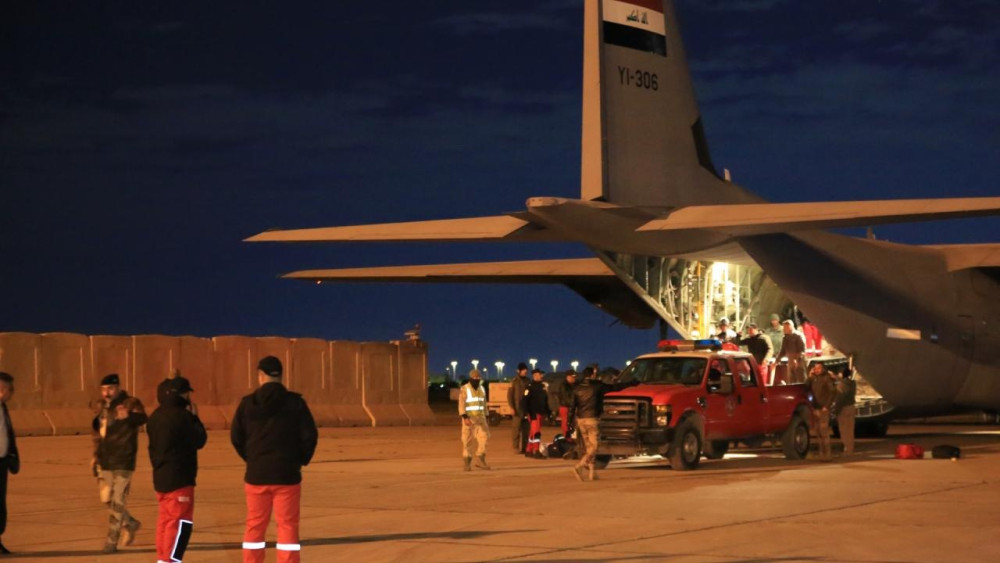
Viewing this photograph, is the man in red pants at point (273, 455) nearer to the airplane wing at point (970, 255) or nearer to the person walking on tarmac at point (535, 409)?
the person walking on tarmac at point (535, 409)

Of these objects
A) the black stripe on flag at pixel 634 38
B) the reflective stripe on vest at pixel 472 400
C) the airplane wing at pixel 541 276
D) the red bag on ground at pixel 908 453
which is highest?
the black stripe on flag at pixel 634 38

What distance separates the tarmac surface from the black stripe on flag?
7.00 meters

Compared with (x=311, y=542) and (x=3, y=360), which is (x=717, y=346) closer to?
(x=311, y=542)

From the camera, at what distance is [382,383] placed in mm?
34375

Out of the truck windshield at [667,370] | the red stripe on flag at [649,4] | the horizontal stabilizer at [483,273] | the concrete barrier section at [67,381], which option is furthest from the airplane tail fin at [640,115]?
the concrete barrier section at [67,381]

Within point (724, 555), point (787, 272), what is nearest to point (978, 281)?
point (787, 272)

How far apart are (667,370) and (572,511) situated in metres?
6.77

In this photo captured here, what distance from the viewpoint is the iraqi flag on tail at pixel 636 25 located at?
21172 mm

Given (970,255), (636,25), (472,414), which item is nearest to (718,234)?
(636,25)

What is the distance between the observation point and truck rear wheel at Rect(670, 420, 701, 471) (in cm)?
1844

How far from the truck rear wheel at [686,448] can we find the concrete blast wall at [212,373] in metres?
14.4

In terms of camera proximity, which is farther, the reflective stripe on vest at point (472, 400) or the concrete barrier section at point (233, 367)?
the concrete barrier section at point (233, 367)

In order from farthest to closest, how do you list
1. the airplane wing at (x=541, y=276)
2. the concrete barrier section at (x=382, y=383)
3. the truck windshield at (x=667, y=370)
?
1. the concrete barrier section at (x=382, y=383)
2. the airplane wing at (x=541, y=276)
3. the truck windshield at (x=667, y=370)

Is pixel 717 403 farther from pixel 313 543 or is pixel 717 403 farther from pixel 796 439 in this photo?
pixel 313 543
